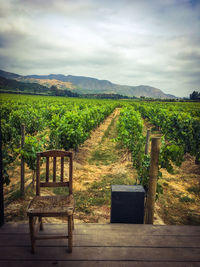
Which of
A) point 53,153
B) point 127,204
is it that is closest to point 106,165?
point 127,204

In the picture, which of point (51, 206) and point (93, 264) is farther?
point (51, 206)

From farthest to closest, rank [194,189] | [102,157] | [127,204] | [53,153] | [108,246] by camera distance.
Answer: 1. [102,157]
2. [194,189]
3. [127,204]
4. [53,153]
5. [108,246]

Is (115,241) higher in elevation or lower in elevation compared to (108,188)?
higher

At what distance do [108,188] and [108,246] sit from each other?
273cm

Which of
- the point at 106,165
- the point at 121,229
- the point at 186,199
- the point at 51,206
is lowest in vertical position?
the point at 186,199

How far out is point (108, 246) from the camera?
6.97 ft

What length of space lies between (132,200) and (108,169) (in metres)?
3.67

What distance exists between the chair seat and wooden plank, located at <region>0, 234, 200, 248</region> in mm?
404

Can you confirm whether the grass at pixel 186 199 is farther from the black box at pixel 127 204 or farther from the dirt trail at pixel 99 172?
the black box at pixel 127 204

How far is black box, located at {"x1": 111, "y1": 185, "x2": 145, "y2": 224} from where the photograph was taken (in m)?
2.54

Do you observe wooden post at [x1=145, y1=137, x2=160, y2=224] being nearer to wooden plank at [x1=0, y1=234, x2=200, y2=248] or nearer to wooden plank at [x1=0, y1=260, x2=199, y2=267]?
wooden plank at [x1=0, y1=234, x2=200, y2=248]

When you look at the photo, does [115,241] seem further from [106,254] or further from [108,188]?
[108,188]

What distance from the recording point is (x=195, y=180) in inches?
224

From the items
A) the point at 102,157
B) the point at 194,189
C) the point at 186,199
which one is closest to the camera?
the point at 186,199
